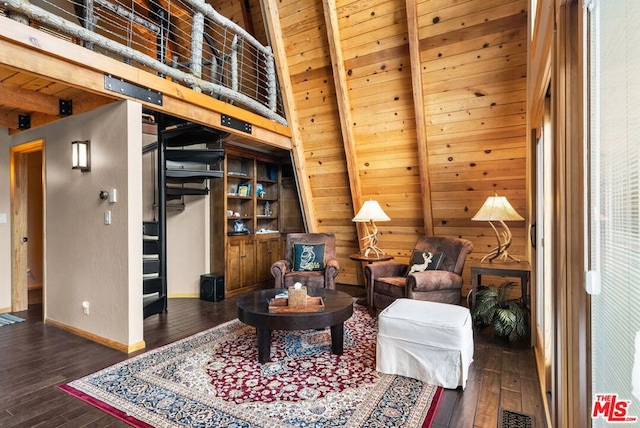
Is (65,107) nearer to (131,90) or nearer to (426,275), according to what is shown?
(131,90)

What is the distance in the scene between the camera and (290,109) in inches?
178

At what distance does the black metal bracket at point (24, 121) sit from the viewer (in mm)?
3785

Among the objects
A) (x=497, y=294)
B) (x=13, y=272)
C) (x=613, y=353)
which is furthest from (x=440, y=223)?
(x=13, y=272)

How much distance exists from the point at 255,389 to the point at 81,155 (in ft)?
8.58

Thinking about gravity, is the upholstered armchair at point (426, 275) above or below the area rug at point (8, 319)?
above

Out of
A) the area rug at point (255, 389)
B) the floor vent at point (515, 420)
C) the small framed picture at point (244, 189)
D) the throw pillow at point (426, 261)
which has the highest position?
the small framed picture at point (244, 189)

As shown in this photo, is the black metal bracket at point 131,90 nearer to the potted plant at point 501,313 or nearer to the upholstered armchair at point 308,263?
the upholstered armchair at point 308,263

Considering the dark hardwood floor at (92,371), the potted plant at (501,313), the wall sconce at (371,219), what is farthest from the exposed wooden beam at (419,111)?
the dark hardwood floor at (92,371)

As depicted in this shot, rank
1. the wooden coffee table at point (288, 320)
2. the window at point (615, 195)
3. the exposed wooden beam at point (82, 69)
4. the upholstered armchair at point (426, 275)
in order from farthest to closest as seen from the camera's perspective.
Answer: the upholstered armchair at point (426, 275), the wooden coffee table at point (288, 320), the exposed wooden beam at point (82, 69), the window at point (615, 195)

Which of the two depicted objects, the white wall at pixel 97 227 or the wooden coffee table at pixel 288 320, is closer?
the wooden coffee table at pixel 288 320

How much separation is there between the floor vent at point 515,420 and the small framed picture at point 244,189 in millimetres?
4234

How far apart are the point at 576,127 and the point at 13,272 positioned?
551cm

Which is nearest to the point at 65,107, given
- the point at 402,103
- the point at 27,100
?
the point at 27,100

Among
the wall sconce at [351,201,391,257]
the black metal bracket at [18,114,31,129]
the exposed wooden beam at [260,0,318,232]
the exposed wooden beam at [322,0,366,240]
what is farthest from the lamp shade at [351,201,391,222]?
the black metal bracket at [18,114,31,129]
